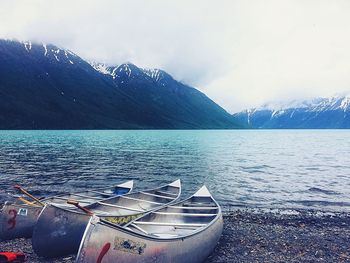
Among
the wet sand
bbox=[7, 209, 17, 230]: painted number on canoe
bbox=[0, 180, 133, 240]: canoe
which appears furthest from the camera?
bbox=[7, 209, 17, 230]: painted number on canoe

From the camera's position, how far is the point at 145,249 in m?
9.53

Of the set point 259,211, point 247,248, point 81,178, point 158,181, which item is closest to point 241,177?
point 158,181

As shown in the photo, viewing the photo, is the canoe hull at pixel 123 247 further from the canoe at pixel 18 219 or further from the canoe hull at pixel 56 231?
the canoe at pixel 18 219

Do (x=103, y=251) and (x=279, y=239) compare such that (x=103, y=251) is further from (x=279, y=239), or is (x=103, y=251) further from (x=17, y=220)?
(x=279, y=239)

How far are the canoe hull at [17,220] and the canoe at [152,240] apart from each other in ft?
17.8

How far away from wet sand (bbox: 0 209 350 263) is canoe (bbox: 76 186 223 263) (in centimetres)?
147

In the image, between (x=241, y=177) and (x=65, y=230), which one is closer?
(x=65, y=230)

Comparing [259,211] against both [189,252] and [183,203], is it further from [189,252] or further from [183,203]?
[189,252]

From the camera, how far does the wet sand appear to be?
1361 cm

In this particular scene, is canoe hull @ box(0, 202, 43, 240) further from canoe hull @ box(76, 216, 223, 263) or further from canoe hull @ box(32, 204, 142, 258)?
canoe hull @ box(76, 216, 223, 263)

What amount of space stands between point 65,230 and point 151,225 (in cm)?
340

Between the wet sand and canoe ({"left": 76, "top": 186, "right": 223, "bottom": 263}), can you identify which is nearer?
canoe ({"left": 76, "top": 186, "right": 223, "bottom": 263})

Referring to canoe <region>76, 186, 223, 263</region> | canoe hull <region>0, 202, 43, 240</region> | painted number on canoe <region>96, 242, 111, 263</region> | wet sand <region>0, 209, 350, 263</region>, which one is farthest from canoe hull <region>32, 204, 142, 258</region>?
painted number on canoe <region>96, 242, 111, 263</region>

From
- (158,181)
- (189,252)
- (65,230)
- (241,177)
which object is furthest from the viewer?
(241,177)
